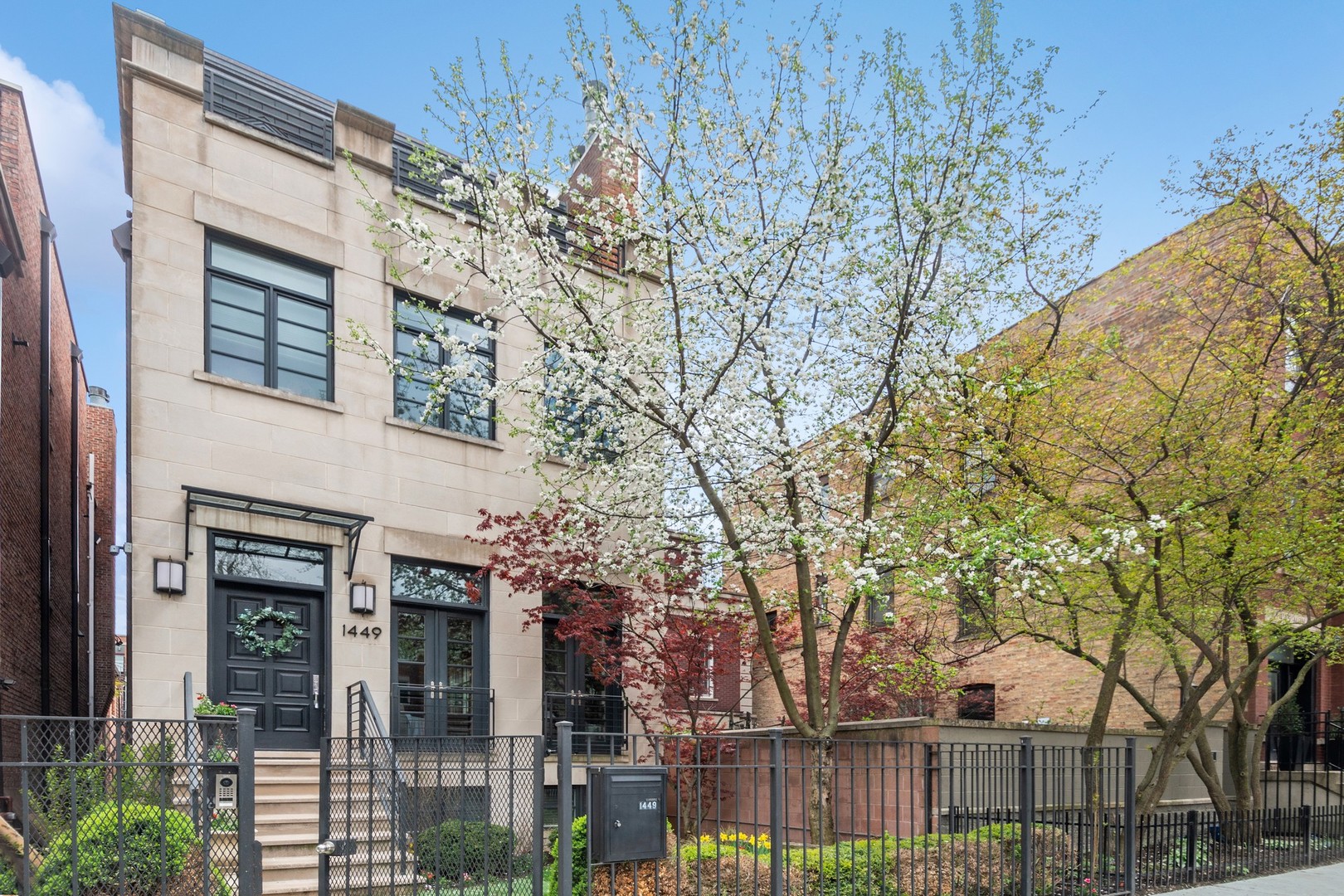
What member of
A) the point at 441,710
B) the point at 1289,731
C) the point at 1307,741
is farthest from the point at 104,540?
the point at 1307,741

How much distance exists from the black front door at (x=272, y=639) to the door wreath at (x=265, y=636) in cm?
3

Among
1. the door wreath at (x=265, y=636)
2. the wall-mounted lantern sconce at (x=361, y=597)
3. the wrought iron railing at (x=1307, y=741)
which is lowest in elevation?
the wrought iron railing at (x=1307, y=741)

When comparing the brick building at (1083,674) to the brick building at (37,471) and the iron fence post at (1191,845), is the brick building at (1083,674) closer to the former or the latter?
the iron fence post at (1191,845)

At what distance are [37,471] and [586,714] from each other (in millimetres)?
10554

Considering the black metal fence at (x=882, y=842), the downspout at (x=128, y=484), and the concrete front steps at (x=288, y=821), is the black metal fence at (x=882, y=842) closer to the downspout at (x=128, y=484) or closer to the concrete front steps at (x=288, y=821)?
the concrete front steps at (x=288, y=821)

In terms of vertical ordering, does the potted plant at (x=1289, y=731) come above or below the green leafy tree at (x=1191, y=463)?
below

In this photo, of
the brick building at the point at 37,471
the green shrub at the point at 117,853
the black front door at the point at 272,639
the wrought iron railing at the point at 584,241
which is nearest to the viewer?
the green shrub at the point at 117,853

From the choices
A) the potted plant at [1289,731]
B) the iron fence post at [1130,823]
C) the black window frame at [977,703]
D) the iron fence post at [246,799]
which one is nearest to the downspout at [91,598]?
the iron fence post at [246,799]

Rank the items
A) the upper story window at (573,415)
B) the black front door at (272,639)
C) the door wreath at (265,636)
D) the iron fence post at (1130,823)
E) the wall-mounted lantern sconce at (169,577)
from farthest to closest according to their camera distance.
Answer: the door wreath at (265,636)
the black front door at (272,639)
the upper story window at (573,415)
the wall-mounted lantern sconce at (169,577)
the iron fence post at (1130,823)

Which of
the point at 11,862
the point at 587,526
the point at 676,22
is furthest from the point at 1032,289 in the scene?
the point at 11,862

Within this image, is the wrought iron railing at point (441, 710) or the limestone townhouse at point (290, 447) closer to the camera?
the limestone townhouse at point (290, 447)

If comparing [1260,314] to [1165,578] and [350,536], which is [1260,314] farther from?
[350,536]

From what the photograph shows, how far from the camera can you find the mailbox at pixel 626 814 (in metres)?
7.48

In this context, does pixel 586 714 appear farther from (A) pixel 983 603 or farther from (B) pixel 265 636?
(A) pixel 983 603
